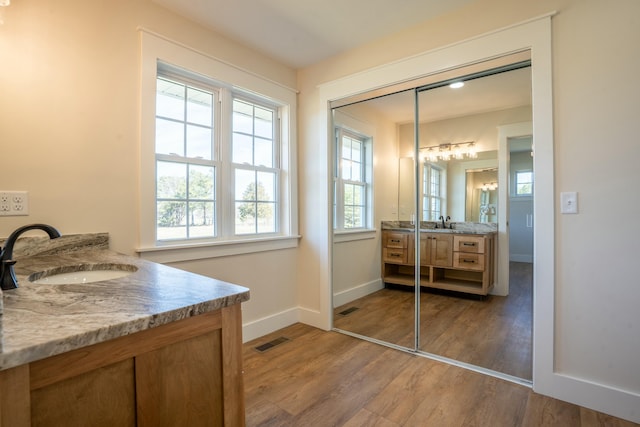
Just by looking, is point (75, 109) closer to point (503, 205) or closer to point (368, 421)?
point (368, 421)

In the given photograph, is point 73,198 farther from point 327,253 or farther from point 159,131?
point 327,253

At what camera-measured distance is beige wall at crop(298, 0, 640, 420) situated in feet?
5.50

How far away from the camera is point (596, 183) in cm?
175

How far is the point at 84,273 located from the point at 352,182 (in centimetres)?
A: 251

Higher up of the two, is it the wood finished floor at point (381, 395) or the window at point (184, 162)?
A: the window at point (184, 162)

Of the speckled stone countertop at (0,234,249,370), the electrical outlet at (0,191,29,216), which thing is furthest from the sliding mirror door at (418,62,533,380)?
the electrical outlet at (0,191,29,216)

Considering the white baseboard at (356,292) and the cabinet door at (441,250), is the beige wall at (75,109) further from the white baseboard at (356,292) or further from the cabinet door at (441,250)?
the cabinet door at (441,250)

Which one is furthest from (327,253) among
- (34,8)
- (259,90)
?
(34,8)

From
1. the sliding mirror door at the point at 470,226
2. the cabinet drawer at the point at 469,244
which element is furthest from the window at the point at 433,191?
the cabinet drawer at the point at 469,244

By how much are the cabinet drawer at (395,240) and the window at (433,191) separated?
19.9 inches

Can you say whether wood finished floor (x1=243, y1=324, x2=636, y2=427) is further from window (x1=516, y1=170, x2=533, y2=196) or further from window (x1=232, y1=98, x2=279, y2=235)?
window (x1=516, y1=170, x2=533, y2=196)

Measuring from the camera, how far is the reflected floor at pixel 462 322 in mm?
2215

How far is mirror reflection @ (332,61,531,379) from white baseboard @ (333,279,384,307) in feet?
0.04

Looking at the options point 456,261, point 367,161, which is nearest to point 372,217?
point 367,161
